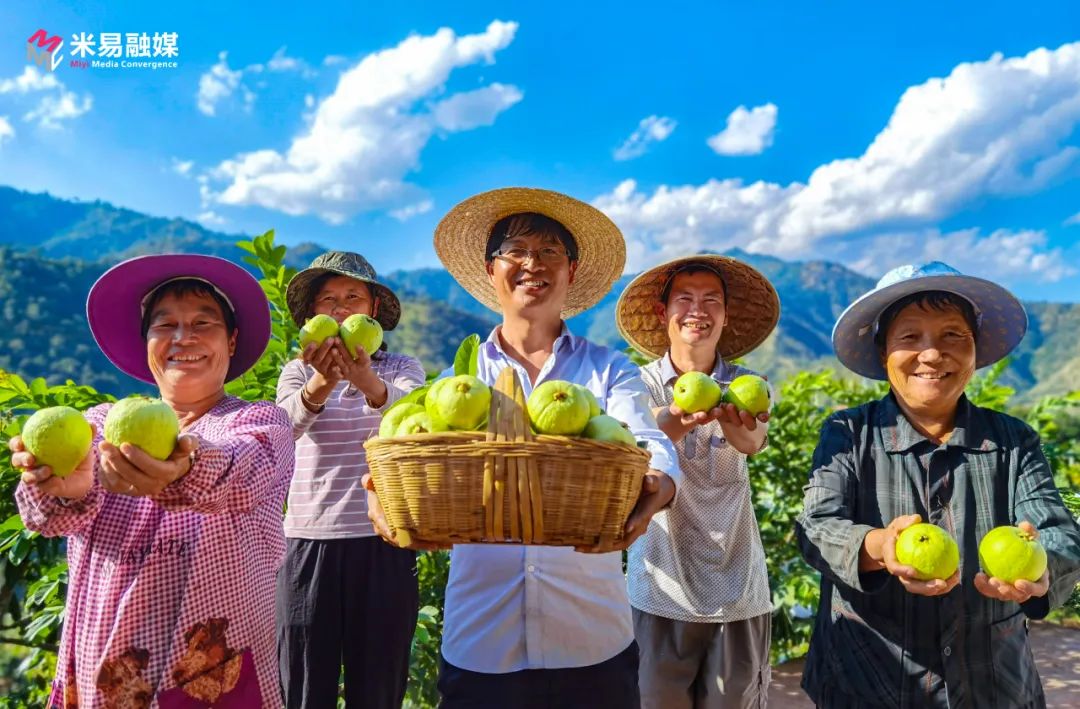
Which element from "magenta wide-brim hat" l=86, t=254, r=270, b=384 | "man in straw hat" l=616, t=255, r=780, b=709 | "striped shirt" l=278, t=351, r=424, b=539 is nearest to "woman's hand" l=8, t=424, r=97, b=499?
"magenta wide-brim hat" l=86, t=254, r=270, b=384

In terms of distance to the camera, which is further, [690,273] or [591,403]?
[690,273]

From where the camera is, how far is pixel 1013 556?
1801mm

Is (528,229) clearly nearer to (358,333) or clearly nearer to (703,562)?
(358,333)

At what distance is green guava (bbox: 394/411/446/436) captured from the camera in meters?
1.76

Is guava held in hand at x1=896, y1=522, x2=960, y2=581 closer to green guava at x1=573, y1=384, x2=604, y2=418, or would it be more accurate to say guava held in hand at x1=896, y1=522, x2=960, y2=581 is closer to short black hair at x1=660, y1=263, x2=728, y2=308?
green guava at x1=573, y1=384, x2=604, y2=418

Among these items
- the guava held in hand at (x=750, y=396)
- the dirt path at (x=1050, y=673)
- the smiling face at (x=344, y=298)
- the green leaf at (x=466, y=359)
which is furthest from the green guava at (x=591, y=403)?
the dirt path at (x=1050, y=673)

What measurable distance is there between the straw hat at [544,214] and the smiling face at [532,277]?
10.3 inches

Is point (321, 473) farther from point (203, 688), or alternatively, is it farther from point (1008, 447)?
point (1008, 447)

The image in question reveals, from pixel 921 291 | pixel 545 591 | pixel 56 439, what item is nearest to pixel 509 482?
pixel 545 591

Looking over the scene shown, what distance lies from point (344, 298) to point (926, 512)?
252 cm

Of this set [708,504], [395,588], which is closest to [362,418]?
[395,588]

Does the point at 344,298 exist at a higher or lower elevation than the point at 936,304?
higher

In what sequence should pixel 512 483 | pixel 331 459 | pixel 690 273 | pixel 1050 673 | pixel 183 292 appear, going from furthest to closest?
pixel 1050 673 → pixel 690 273 → pixel 331 459 → pixel 183 292 → pixel 512 483

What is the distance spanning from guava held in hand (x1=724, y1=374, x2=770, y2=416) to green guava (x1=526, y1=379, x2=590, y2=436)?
1286mm
